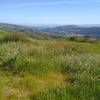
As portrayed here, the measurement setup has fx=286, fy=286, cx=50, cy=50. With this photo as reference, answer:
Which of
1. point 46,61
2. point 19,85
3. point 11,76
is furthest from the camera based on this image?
point 46,61

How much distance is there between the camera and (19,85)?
763 cm

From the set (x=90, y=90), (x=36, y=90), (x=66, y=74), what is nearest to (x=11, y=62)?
(x=66, y=74)

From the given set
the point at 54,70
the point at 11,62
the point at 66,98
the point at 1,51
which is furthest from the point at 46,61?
the point at 66,98

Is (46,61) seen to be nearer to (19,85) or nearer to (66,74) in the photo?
(66,74)

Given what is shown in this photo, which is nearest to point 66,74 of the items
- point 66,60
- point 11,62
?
point 66,60

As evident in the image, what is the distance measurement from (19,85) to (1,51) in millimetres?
3767

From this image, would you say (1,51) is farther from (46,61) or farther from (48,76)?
(48,76)

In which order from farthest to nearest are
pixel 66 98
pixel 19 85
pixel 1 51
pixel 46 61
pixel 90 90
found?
pixel 1 51
pixel 46 61
pixel 19 85
pixel 90 90
pixel 66 98

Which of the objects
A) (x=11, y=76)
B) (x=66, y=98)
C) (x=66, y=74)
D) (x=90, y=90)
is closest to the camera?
(x=66, y=98)

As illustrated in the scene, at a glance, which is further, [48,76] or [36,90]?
[48,76]

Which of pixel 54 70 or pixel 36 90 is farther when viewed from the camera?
pixel 54 70

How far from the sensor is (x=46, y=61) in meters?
9.80

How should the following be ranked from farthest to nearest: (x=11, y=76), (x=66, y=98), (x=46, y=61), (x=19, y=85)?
(x=46, y=61)
(x=11, y=76)
(x=19, y=85)
(x=66, y=98)

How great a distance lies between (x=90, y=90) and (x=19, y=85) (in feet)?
6.51
